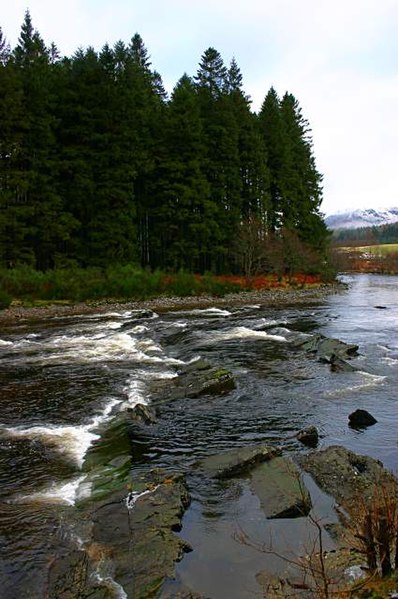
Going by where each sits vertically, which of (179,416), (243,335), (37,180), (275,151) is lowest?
(243,335)

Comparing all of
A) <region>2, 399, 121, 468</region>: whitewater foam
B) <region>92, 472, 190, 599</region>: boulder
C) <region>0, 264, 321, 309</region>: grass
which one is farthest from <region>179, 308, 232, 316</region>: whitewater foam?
<region>92, 472, 190, 599</region>: boulder

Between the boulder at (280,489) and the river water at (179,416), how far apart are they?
0.57ft

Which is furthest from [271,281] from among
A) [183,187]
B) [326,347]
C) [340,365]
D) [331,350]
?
[340,365]

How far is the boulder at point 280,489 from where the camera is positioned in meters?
6.55

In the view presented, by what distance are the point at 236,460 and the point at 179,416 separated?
276 centimetres

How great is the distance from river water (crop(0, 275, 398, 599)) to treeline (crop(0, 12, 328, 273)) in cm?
1602

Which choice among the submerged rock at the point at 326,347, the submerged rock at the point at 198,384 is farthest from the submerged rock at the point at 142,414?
the submerged rock at the point at 326,347

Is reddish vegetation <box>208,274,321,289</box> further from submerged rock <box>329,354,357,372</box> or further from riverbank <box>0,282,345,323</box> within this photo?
submerged rock <box>329,354,357,372</box>

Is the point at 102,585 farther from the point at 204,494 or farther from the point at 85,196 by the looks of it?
the point at 85,196

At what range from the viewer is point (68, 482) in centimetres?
737

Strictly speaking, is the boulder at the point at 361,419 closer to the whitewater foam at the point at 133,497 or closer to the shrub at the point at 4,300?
the whitewater foam at the point at 133,497

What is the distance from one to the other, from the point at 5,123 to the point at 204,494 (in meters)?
34.1

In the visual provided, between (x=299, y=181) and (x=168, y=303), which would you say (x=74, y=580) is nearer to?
(x=168, y=303)

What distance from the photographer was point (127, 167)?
39.5 metres
